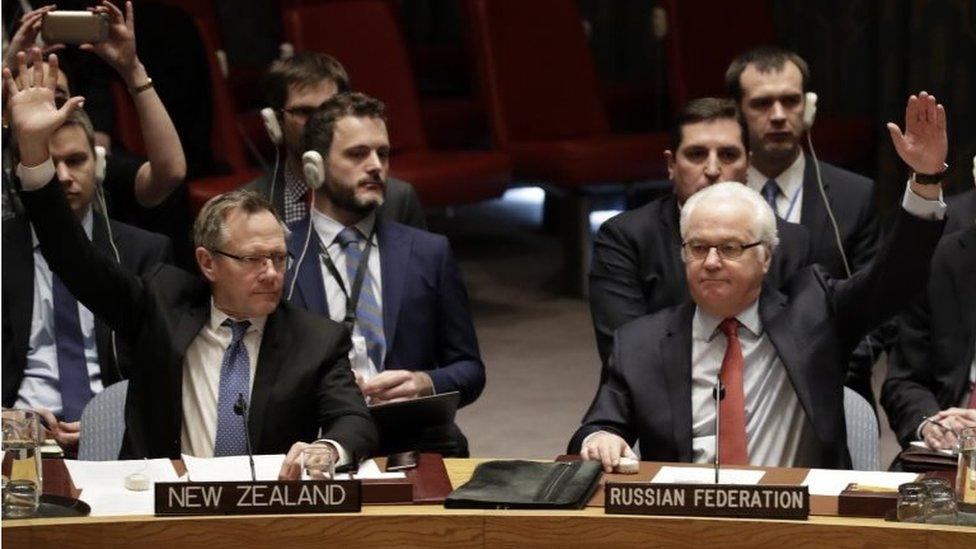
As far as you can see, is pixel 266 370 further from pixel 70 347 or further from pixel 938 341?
pixel 938 341

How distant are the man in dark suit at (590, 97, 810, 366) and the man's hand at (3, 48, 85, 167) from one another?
141 cm

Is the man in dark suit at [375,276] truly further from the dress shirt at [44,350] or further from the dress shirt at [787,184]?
the dress shirt at [787,184]

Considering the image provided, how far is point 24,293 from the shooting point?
4352mm

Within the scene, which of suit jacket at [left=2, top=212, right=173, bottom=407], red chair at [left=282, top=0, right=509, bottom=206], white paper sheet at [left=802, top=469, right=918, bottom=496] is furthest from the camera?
red chair at [left=282, top=0, right=509, bottom=206]

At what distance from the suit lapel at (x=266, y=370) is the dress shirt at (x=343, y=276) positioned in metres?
0.58

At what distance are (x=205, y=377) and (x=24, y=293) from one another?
752 mm

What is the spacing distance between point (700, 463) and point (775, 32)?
4432 millimetres

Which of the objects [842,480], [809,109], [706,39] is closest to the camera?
[842,480]

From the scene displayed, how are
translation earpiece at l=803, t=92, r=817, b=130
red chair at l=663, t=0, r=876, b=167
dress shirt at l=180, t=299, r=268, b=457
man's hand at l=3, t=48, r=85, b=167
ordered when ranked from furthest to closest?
1. red chair at l=663, t=0, r=876, b=167
2. translation earpiece at l=803, t=92, r=817, b=130
3. dress shirt at l=180, t=299, r=268, b=457
4. man's hand at l=3, t=48, r=85, b=167

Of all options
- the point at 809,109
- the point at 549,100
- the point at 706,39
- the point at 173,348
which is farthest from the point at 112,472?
the point at 706,39

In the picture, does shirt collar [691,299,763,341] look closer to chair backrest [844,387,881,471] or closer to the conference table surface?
chair backrest [844,387,881,471]

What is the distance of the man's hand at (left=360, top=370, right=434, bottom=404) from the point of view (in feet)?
13.7

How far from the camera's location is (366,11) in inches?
280

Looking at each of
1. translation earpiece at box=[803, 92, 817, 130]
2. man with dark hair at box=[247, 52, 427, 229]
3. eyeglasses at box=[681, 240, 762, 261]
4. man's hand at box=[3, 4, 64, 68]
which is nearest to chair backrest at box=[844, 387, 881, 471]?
eyeglasses at box=[681, 240, 762, 261]
